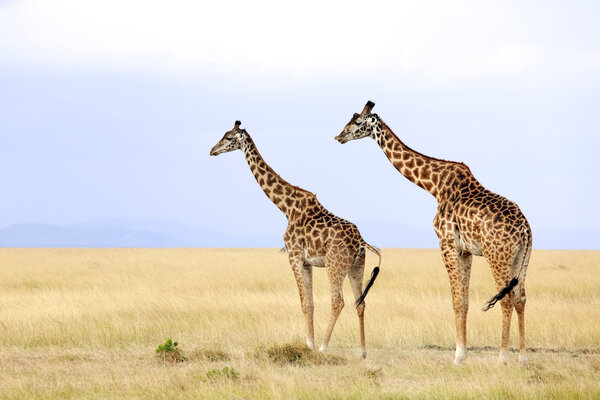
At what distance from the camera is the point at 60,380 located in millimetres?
10664

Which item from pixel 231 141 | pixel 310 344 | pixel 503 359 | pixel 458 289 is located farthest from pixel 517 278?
pixel 231 141

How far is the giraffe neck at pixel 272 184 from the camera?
13250mm

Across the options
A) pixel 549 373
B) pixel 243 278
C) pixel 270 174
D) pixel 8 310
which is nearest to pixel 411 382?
pixel 549 373

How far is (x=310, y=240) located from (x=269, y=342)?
8.26ft

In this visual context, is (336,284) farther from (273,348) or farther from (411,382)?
(411,382)

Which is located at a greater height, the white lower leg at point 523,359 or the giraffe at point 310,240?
the giraffe at point 310,240

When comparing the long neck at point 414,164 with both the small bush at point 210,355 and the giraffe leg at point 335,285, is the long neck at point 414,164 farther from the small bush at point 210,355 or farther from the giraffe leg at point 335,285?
the small bush at point 210,355

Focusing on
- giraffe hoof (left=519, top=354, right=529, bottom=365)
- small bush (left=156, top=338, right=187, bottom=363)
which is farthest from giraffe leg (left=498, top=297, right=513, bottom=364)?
small bush (left=156, top=338, right=187, bottom=363)

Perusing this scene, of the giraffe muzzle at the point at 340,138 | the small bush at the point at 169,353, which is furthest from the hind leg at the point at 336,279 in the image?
the small bush at the point at 169,353

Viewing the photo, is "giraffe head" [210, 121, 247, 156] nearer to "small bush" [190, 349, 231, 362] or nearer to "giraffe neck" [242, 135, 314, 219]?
"giraffe neck" [242, 135, 314, 219]

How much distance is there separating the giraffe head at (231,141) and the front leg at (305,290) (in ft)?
8.11

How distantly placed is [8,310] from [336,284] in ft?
32.1

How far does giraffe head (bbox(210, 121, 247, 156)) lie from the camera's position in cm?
1355

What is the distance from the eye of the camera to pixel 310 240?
12.4 m
